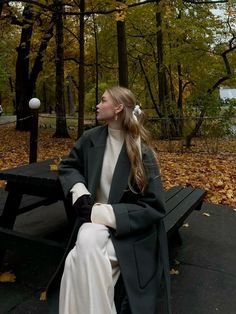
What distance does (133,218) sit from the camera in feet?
7.77

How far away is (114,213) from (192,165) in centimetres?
621

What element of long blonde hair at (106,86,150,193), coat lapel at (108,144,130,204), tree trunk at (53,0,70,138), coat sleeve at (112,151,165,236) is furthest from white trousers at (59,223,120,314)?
tree trunk at (53,0,70,138)

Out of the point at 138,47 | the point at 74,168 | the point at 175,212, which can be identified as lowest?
the point at 175,212

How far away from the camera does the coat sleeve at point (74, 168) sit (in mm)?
2670

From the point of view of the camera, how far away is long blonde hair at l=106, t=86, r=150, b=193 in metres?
2.50

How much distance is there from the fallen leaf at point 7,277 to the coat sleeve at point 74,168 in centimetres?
111

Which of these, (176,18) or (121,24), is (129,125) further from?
(176,18)

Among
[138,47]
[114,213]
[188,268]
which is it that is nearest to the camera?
[114,213]

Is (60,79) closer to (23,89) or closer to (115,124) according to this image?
(23,89)

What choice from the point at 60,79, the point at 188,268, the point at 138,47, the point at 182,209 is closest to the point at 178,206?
the point at 182,209

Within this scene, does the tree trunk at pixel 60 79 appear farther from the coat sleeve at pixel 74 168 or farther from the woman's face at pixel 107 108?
the woman's face at pixel 107 108

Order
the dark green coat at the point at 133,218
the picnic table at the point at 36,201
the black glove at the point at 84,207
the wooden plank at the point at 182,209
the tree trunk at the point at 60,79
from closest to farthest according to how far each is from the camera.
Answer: the dark green coat at the point at 133,218, the black glove at the point at 84,207, the picnic table at the point at 36,201, the wooden plank at the point at 182,209, the tree trunk at the point at 60,79

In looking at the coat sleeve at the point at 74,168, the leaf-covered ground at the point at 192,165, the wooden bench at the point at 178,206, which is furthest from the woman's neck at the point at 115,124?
the leaf-covered ground at the point at 192,165

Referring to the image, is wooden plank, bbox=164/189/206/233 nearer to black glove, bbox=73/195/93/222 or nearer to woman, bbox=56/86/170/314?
woman, bbox=56/86/170/314
